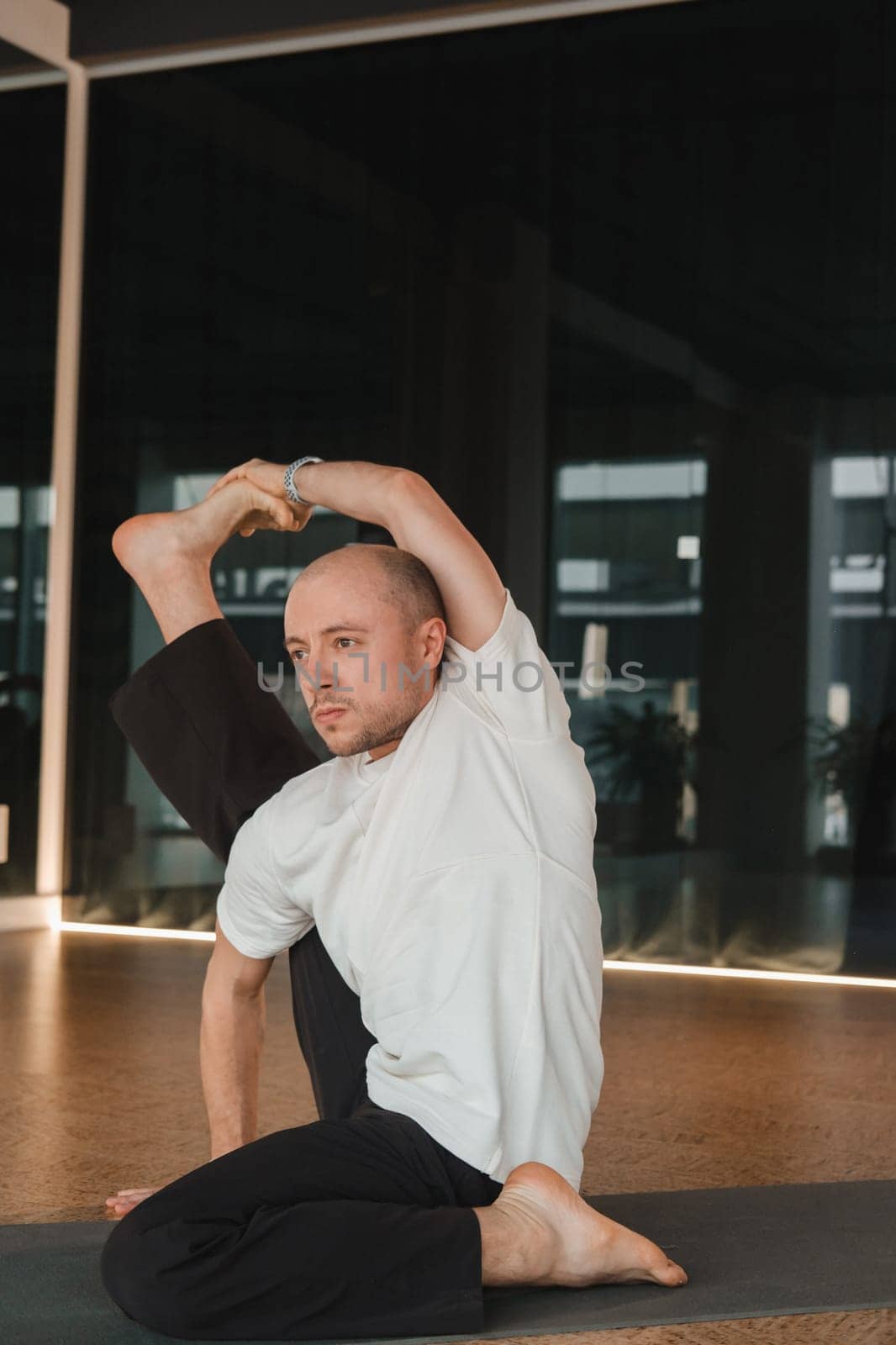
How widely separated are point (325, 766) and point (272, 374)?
340cm

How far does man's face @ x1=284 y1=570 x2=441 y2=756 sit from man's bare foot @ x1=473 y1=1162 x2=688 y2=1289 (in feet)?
1.57

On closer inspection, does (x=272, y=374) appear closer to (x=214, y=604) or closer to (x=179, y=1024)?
(x=179, y=1024)

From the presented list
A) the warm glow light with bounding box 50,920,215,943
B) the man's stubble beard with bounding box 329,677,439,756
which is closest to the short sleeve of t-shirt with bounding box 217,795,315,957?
the man's stubble beard with bounding box 329,677,439,756

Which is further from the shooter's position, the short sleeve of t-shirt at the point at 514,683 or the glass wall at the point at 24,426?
the glass wall at the point at 24,426

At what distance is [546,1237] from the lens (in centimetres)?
149

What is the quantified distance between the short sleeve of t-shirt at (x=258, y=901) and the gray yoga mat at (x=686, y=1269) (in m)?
0.38

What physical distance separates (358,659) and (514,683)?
0.54ft

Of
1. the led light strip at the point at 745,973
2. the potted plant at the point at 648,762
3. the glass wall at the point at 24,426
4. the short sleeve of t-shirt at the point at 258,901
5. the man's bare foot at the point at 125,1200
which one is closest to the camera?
the short sleeve of t-shirt at the point at 258,901

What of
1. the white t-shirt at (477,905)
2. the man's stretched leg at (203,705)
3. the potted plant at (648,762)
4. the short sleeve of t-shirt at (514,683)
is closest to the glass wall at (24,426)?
the potted plant at (648,762)

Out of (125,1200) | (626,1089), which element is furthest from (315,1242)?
(626,1089)

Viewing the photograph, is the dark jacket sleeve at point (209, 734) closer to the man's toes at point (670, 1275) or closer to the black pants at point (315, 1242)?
the black pants at point (315, 1242)

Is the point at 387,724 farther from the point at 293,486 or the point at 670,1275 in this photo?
the point at 670,1275

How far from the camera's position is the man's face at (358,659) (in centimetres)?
159

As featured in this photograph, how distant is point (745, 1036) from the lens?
3.36 m
